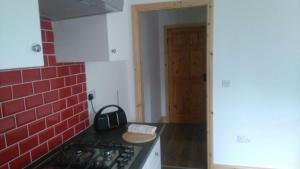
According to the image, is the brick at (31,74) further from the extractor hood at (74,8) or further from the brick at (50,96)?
the extractor hood at (74,8)

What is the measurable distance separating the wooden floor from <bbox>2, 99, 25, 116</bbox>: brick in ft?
6.97

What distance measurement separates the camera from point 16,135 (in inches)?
48.2

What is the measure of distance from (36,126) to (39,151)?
0.17 meters

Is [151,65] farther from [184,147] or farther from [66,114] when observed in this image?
[66,114]

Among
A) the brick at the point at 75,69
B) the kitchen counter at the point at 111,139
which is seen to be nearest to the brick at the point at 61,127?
the kitchen counter at the point at 111,139

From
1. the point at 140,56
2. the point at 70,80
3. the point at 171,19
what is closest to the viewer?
the point at 70,80

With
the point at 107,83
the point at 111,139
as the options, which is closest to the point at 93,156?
the point at 111,139

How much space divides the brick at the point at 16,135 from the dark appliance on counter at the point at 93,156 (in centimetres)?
20

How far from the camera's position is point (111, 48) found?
1.54 m

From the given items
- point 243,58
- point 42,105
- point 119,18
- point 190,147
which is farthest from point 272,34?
point 42,105

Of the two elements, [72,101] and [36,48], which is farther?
[72,101]

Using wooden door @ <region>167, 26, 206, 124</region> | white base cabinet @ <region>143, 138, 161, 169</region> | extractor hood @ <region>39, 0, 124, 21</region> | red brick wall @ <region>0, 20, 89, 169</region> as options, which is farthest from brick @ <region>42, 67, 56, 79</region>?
wooden door @ <region>167, 26, 206, 124</region>

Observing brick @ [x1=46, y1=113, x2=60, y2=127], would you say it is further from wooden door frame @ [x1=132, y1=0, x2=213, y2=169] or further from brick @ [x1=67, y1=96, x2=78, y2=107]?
wooden door frame @ [x1=132, y1=0, x2=213, y2=169]

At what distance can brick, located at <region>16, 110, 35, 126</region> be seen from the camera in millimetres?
1245
